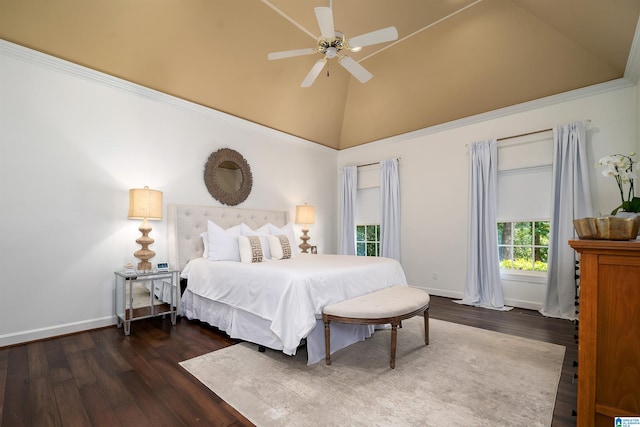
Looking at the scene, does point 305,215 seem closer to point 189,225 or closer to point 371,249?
point 371,249

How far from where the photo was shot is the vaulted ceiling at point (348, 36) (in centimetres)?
297

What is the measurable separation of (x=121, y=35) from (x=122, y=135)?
1063 mm

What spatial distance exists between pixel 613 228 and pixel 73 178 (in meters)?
4.42

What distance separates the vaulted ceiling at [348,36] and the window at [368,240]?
2228mm

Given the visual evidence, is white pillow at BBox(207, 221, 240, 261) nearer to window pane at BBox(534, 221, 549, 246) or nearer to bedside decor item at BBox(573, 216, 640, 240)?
bedside decor item at BBox(573, 216, 640, 240)

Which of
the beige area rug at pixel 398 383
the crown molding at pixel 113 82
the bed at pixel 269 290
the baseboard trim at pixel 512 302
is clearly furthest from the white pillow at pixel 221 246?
the baseboard trim at pixel 512 302

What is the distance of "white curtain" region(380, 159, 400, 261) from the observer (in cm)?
549

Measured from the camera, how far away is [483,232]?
176 inches

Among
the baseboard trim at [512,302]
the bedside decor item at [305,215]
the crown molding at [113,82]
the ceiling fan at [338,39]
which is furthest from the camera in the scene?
the bedside decor item at [305,215]

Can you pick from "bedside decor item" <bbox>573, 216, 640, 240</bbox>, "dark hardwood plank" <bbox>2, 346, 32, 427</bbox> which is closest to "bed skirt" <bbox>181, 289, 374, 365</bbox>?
"dark hardwood plank" <bbox>2, 346, 32, 427</bbox>

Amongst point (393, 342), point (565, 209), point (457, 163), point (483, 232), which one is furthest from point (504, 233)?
point (393, 342)

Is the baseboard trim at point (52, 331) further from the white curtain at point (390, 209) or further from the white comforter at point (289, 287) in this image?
the white curtain at point (390, 209)

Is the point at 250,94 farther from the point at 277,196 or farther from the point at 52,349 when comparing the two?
the point at 52,349

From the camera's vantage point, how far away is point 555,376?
2264mm
